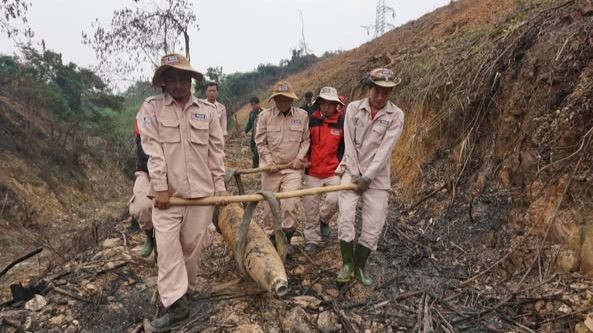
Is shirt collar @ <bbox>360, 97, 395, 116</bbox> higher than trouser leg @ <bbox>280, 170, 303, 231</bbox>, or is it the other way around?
shirt collar @ <bbox>360, 97, 395, 116</bbox>

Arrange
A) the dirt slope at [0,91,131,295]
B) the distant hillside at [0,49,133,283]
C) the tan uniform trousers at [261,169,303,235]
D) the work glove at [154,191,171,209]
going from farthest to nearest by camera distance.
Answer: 1. the distant hillside at [0,49,133,283]
2. the dirt slope at [0,91,131,295]
3. the tan uniform trousers at [261,169,303,235]
4. the work glove at [154,191,171,209]

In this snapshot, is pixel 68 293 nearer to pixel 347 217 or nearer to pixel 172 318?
pixel 172 318

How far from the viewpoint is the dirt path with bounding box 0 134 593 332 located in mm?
3254

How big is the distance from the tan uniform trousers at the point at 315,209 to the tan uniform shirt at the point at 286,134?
322 mm

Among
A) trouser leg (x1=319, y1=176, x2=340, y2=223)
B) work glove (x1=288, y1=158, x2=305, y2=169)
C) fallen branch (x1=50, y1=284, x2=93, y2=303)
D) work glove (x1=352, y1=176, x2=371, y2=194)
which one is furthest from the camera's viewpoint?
work glove (x1=288, y1=158, x2=305, y2=169)

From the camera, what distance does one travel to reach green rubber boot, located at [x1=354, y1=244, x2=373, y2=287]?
3832 millimetres

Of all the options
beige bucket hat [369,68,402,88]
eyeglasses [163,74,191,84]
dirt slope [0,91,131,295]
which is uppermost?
eyeglasses [163,74,191,84]

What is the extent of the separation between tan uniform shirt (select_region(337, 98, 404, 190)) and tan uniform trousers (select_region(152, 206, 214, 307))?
4.76ft

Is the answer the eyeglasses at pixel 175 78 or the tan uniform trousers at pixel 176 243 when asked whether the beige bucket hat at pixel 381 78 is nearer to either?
the eyeglasses at pixel 175 78

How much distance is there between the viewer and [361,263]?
3.90 metres

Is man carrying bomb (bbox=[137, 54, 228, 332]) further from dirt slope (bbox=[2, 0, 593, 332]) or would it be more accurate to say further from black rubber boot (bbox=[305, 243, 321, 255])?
black rubber boot (bbox=[305, 243, 321, 255])

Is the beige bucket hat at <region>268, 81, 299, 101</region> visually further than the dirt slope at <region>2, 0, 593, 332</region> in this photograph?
Yes

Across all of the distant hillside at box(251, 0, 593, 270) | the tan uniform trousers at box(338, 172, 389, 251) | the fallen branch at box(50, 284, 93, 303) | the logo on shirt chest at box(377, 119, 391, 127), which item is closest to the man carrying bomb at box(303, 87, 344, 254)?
the tan uniform trousers at box(338, 172, 389, 251)

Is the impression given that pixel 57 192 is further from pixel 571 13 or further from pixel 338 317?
pixel 571 13
